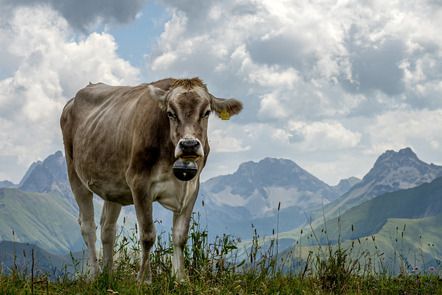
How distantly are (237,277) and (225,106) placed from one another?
2681mm

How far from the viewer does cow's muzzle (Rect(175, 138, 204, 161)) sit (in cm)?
619

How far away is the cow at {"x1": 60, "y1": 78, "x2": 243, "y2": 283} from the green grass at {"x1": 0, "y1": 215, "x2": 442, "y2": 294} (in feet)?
1.41

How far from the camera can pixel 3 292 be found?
19.1 feet

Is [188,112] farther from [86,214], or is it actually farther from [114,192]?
[86,214]

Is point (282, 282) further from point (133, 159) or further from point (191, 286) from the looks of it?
point (133, 159)

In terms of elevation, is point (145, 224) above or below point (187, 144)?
below

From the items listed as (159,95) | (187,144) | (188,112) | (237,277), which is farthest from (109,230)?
(187,144)

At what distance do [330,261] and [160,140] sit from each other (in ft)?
11.3

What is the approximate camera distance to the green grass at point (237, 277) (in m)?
6.39

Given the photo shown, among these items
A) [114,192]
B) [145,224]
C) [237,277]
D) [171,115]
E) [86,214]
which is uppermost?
[171,115]

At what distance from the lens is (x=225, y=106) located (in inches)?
298

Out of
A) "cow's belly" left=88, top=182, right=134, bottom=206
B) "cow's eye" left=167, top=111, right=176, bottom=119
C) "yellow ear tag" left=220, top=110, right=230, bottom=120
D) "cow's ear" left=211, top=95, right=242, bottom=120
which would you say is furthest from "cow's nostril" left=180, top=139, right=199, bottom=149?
"cow's belly" left=88, top=182, right=134, bottom=206

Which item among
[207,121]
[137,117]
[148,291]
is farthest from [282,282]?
[137,117]

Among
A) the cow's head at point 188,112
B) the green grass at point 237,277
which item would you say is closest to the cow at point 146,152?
the cow's head at point 188,112
